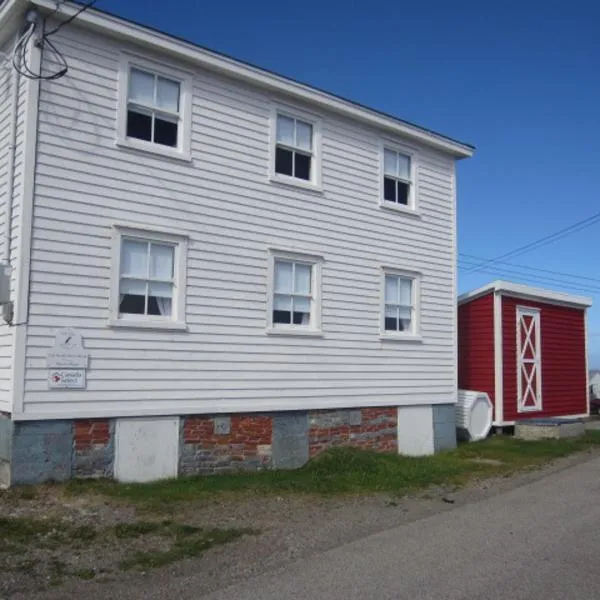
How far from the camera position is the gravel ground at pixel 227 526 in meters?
6.48

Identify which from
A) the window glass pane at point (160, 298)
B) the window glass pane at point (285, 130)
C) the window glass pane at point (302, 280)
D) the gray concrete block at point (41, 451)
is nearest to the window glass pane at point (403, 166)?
the window glass pane at point (285, 130)

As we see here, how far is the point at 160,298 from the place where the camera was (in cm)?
1176

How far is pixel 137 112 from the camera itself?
1184 centimetres

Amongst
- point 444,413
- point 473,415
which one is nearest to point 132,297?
point 444,413

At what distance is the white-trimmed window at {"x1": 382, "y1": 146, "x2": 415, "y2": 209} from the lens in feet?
51.4

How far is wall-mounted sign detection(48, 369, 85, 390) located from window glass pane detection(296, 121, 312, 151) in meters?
6.18

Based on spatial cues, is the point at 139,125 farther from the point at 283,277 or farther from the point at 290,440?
the point at 290,440

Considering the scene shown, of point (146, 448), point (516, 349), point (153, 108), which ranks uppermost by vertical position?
point (153, 108)

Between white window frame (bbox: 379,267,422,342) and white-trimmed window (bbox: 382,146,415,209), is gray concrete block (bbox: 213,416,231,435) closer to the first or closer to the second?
white window frame (bbox: 379,267,422,342)

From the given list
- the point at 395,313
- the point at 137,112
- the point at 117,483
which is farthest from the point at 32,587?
the point at 395,313

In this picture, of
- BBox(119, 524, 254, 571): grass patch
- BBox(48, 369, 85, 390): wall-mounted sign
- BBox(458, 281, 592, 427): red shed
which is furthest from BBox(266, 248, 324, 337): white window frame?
BBox(458, 281, 592, 427): red shed

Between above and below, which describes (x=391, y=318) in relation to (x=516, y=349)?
above

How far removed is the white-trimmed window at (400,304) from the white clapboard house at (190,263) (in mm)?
51

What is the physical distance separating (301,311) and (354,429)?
8.80ft
